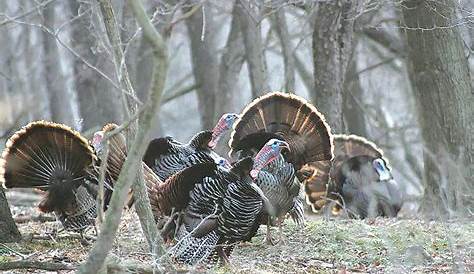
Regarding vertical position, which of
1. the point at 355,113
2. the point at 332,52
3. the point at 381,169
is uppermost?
the point at 332,52

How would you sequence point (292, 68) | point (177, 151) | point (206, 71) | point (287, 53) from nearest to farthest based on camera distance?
point (177, 151)
point (292, 68)
point (287, 53)
point (206, 71)

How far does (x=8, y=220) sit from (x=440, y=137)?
4448mm

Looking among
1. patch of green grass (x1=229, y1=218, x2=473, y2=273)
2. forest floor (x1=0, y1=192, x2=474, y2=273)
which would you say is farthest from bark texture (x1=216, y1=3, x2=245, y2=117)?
patch of green grass (x1=229, y1=218, x2=473, y2=273)

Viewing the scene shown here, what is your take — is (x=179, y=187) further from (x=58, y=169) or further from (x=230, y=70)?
(x=230, y=70)

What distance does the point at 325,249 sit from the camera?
25.9 ft

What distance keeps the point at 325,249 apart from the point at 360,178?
342cm

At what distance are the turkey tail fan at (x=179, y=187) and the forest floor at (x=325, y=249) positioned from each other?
38 centimetres

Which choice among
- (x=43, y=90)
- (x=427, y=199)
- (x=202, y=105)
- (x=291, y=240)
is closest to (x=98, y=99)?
(x=202, y=105)

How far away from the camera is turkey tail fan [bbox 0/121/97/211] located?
7520mm

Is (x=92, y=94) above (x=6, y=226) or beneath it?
above

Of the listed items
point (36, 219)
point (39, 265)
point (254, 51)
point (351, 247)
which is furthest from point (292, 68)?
point (39, 265)

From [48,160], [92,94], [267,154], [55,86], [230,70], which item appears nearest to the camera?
[48,160]

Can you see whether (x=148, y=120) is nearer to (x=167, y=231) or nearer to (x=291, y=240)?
(x=167, y=231)

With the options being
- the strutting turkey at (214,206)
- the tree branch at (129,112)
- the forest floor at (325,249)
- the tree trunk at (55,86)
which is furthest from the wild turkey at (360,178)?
the tree trunk at (55,86)
